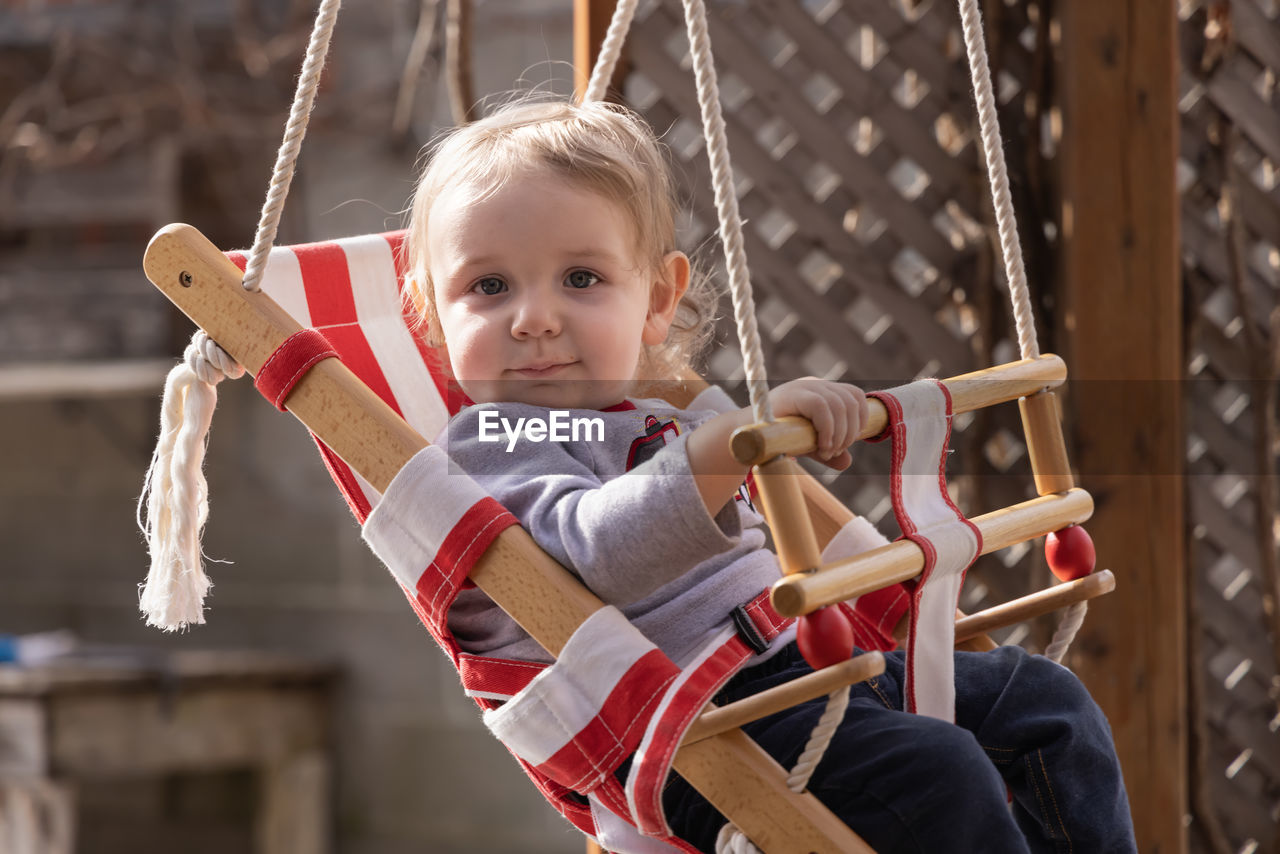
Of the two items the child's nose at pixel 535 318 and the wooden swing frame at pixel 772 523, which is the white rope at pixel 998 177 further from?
the child's nose at pixel 535 318

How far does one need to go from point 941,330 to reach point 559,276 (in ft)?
2.91

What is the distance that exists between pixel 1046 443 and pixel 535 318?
0.44 metres

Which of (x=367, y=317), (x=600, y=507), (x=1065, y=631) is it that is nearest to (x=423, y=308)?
(x=367, y=317)

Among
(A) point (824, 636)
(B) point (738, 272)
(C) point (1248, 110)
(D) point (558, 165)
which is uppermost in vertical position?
(C) point (1248, 110)

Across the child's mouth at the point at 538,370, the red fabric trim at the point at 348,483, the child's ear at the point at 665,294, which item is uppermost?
the child's ear at the point at 665,294

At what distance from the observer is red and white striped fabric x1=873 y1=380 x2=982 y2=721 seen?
95cm

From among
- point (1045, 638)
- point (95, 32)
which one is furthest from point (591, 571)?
point (95, 32)

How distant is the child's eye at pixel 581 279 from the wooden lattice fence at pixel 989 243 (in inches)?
28.4

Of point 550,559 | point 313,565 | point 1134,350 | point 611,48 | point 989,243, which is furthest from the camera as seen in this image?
point 313,565

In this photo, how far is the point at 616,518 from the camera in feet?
3.02

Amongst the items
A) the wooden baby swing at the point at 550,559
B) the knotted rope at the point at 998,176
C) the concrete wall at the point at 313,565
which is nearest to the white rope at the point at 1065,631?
the wooden baby swing at the point at 550,559

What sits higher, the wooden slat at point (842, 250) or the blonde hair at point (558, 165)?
the wooden slat at point (842, 250)

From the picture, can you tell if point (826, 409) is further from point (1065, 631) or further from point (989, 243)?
point (989, 243)

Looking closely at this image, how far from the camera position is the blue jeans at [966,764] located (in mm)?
910
